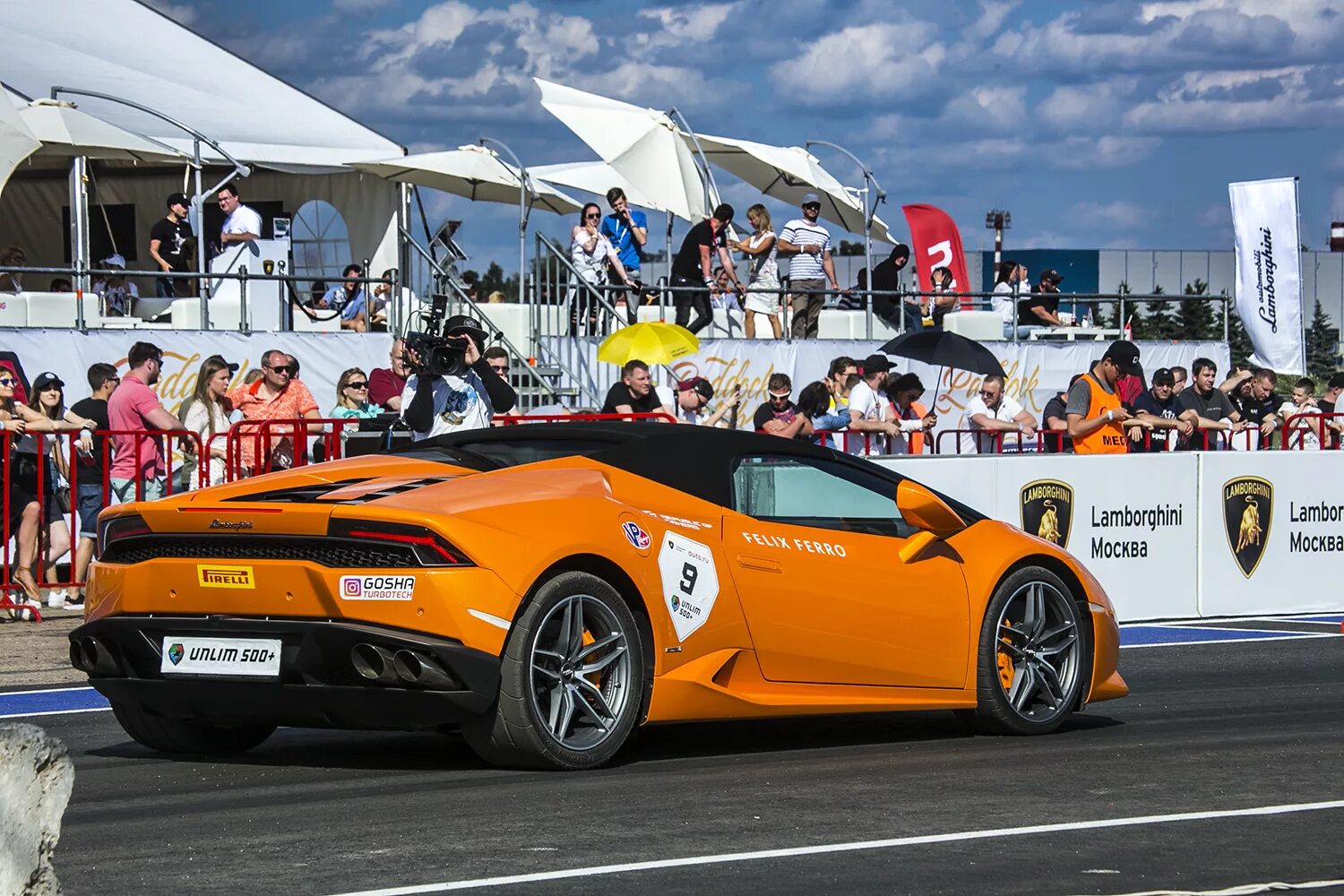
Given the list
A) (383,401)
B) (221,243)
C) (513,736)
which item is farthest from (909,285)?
(513,736)

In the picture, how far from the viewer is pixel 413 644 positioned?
6551mm

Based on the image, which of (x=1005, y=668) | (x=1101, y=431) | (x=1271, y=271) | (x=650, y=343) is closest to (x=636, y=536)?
(x=1005, y=668)

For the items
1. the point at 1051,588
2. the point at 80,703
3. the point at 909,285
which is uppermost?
the point at 909,285

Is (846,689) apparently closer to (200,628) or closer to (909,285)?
(200,628)

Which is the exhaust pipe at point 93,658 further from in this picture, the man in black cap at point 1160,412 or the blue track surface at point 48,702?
the man in black cap at point 1160,412

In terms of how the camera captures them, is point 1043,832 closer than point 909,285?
Yes

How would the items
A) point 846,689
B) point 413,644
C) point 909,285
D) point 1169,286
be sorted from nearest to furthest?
1. point 413,644
2. point 846,689
3. point 909,285
4. point 1169,286

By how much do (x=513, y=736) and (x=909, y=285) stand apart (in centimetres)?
2200

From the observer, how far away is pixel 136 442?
13203 millimetres

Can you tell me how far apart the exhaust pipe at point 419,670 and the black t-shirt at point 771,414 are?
28.8ft

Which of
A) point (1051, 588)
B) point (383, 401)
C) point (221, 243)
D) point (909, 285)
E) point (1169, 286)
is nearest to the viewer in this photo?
point (1051, 588)

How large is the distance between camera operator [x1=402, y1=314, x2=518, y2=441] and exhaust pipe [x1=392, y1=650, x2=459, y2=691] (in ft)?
15.5

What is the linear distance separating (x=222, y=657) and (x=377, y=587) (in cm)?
65

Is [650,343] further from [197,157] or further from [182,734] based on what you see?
[182,734]
